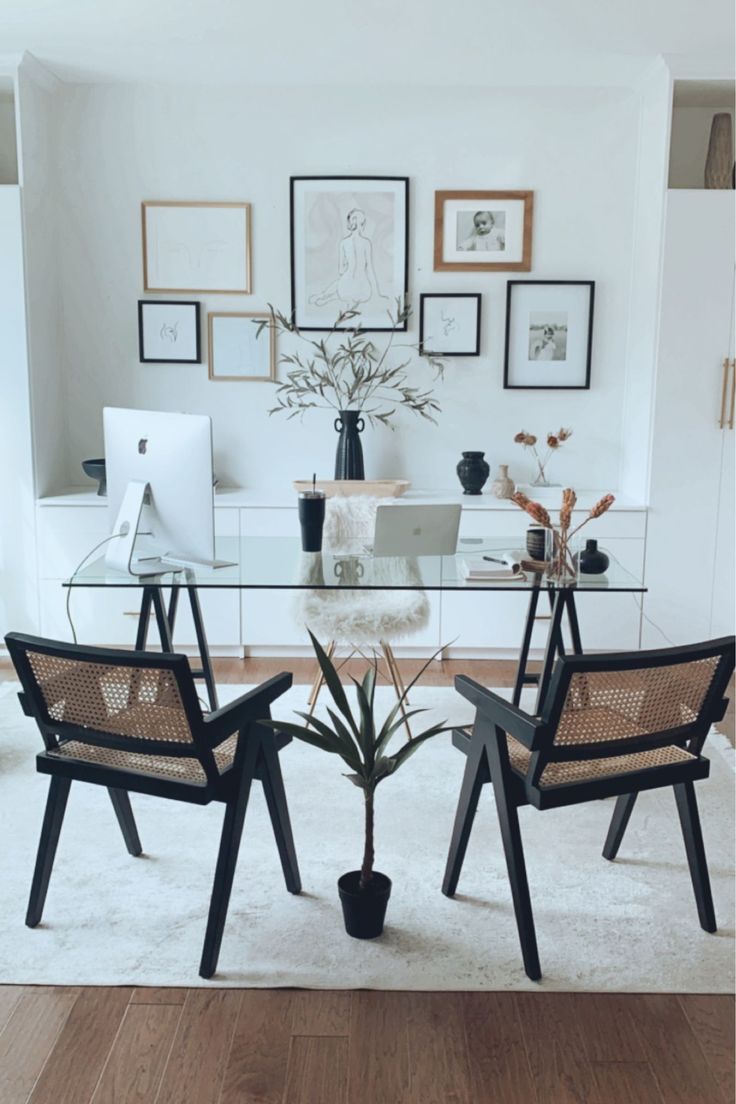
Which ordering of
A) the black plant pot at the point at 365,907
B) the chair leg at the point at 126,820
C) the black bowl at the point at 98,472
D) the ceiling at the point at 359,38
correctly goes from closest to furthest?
the black plant pot at the point at 365,907 → the chair leg at the point at 126,820 → the ceiling at the point at 359,38 → the black bowl at the point at 98,472

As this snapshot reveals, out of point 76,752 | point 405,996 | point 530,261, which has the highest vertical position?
point 530,261

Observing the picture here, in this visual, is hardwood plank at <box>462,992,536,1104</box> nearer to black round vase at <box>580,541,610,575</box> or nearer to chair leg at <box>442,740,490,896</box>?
chair leg at <box>442,740,490,896</box>

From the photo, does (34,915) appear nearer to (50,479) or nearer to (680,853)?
(680,853)

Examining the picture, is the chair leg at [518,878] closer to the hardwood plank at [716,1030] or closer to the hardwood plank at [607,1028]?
the hardwood plank at [607,1028]

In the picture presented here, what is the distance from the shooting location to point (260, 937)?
238cm

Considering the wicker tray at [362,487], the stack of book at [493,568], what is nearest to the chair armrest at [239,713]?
the stack of book at [493,568]

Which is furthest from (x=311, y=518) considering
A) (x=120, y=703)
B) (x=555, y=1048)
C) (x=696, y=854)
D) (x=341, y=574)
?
(x=555, y=1048)

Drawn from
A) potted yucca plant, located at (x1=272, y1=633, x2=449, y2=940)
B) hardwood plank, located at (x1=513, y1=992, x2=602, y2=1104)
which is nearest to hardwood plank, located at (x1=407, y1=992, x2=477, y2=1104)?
hardwood plank, located at (x1=513, y1=992, x2=602, y2=1104)

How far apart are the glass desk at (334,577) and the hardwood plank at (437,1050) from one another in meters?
1.07

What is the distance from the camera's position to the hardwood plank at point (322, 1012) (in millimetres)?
2061

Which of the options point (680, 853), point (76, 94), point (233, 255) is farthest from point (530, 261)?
point (680, 853)

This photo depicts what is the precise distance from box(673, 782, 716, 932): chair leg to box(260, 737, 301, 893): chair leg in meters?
0.97

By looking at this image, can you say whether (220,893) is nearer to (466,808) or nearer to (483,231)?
(466,808)

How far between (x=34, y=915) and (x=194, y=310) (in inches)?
119
